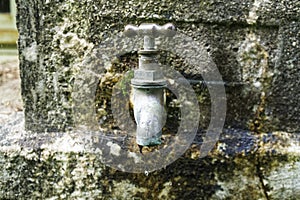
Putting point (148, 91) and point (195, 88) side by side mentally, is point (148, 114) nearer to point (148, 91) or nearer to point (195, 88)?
point (148, 91)

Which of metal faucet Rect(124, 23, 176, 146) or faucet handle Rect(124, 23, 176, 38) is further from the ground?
faucet handle Rect(124, 23, 176, 38)

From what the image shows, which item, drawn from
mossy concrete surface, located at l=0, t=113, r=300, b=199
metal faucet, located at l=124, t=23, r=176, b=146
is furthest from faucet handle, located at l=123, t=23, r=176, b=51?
mossy concrete surface, located at l=0, t=113, r=300, b=199

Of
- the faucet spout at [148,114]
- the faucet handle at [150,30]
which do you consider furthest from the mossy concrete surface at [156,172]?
the faucet handle at [150,30]

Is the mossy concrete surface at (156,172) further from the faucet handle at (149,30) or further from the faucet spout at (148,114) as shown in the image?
the faucet handle at (149,30)

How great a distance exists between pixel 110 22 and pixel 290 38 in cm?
41

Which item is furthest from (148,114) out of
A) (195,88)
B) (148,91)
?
(195,88)

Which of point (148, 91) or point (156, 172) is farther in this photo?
point (156, 172)

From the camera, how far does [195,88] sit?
2.94 feet

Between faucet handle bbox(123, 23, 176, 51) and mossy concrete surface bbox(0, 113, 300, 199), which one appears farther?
mossy concrete surface bbox(0, 113, 300, 199)

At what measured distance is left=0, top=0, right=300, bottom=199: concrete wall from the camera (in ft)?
2.81

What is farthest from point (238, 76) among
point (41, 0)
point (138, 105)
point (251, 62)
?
point (41, 0)

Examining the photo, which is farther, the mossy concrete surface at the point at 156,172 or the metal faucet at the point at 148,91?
the mossy concrete surface at the point at 156,172

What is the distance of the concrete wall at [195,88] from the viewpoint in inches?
33.8

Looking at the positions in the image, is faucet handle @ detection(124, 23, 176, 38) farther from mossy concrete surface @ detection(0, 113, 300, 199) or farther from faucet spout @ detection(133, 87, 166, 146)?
mossy concrete surface @ detection(0, 113, 300, 199)
